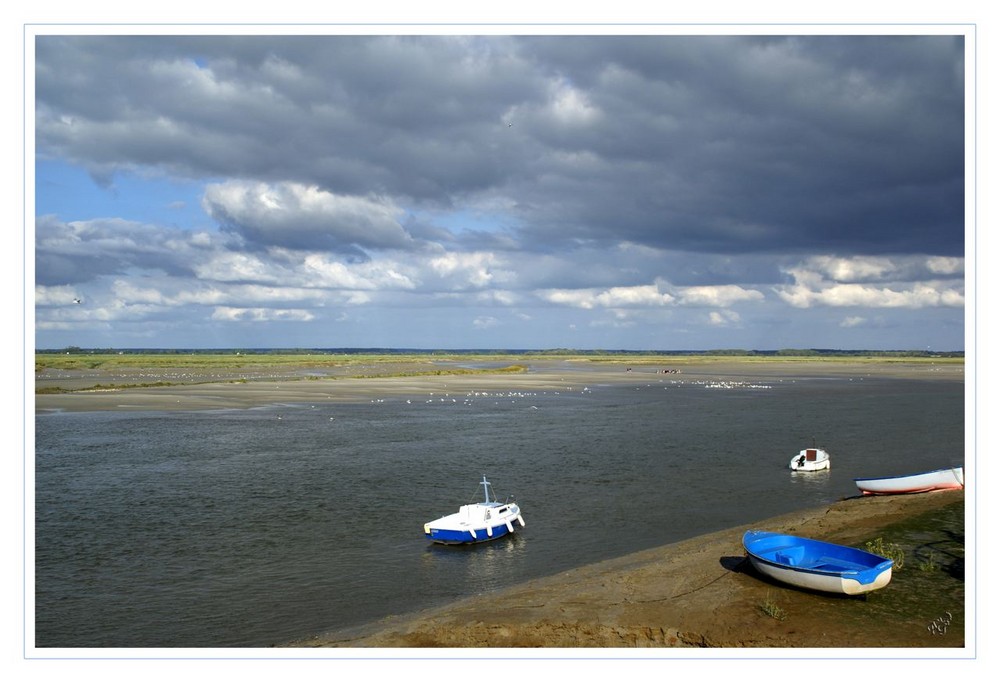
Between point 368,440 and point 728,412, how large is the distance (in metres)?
37.9

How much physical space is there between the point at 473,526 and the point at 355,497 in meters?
9.09

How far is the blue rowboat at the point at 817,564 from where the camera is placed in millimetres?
16219

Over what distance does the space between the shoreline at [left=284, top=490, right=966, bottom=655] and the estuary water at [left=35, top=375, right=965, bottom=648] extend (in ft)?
7.24

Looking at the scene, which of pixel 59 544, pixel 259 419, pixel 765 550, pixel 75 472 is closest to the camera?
pixel 765 550

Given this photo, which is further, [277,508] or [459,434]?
[459,434]

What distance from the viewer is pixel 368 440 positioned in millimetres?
49250

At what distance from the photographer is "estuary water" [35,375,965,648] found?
20094 millimetres

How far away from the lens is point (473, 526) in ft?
83.0

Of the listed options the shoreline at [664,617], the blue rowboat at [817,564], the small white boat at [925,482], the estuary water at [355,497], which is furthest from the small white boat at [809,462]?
the blue rowboat at [817,564]

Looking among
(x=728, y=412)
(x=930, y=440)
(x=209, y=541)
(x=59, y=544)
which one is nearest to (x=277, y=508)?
(x=209, y=541)
